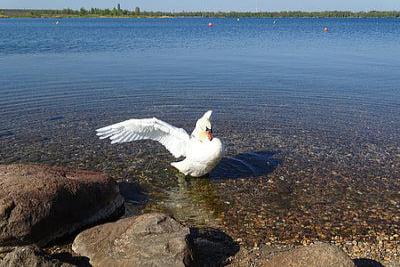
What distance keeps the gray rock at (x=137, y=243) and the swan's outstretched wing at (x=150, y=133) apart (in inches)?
188

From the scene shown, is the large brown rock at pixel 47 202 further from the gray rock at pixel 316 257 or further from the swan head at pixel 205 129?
the gray rock at pixel 316 257

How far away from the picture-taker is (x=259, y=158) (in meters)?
14.6

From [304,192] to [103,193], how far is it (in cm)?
477

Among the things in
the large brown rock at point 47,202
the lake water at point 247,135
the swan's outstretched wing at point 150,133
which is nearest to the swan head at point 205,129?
the swan's outstretched wing at point 150,133

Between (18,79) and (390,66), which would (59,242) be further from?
(390,66)

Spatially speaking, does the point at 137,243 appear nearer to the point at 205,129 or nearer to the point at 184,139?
the point at 205,129

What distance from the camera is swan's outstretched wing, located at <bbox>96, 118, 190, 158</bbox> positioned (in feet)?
43.7

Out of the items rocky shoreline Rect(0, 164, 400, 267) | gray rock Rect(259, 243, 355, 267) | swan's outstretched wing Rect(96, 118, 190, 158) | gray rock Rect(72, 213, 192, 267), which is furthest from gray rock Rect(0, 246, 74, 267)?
swan's outstretched wing Rect(96, 118, 190, 158)

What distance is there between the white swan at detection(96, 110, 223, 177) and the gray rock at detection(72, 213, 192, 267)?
3930 mm

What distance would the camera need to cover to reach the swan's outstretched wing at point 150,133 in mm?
13305

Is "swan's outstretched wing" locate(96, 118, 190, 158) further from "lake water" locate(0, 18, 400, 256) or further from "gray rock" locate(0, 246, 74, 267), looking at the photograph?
"gray rock" locate(0, 246, 74, 267)

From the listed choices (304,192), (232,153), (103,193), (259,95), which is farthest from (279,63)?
(103,193)

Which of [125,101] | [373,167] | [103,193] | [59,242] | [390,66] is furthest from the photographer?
[390,66]

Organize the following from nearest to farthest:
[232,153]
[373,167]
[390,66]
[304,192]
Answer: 1. [304,192]
2. [373,167]
3. [232,153]
4. [390,66]
